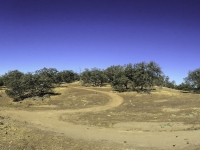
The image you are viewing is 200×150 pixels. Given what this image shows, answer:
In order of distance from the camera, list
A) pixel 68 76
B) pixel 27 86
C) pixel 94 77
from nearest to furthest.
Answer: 1. pixel 27 86
2. pixel 94 77
3. pixel 68 76

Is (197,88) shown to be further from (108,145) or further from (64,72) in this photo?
(64,72)

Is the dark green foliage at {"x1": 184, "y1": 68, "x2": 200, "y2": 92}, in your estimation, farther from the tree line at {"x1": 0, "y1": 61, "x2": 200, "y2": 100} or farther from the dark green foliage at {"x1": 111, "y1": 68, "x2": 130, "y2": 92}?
the dark green foliage at {"x1": 111, "y1": 68, "x2": 130, "y2": 92}

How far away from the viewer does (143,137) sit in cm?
1425

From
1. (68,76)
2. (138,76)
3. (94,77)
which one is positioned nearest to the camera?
(138,76)

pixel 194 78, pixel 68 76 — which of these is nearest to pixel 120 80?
pixel 194 78

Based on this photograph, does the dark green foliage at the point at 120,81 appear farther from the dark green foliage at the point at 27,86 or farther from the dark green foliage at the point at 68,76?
the dark green foliage at the point at 68,76

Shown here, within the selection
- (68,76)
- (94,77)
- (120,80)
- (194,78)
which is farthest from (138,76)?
(68,76)

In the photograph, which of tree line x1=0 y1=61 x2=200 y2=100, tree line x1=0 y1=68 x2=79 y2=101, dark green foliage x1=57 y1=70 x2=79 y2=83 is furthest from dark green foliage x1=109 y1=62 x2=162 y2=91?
dark green foliage x1=57 y1=70 x2=79 y2=83

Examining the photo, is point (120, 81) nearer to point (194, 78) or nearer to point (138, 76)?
point (138, 76)

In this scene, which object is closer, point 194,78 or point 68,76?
point 194,78

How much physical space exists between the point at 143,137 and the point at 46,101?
2813cm

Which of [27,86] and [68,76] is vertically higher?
[68,76]

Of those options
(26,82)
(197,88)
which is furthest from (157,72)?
(26,82)

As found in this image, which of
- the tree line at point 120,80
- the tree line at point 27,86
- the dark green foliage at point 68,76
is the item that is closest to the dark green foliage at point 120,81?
the tree line at point 120,80
